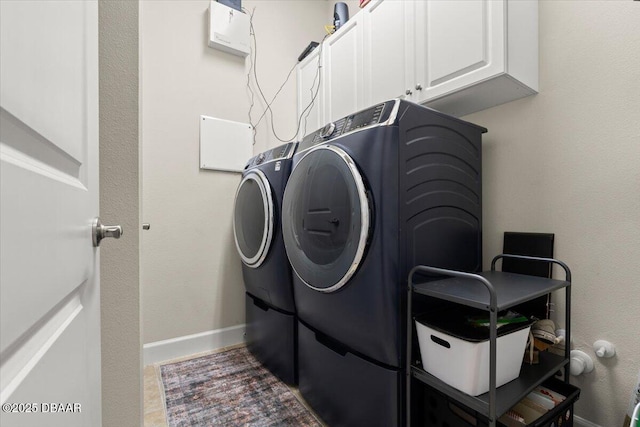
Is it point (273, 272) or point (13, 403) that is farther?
point (273, 272)

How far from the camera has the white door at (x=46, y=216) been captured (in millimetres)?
292

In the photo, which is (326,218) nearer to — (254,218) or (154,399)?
(254,218)

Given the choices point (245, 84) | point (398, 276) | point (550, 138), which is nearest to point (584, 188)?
point (550, 138)

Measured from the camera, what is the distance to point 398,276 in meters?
1.04

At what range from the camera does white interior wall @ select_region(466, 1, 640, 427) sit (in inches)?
43.1

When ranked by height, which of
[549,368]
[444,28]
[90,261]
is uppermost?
[444,28]

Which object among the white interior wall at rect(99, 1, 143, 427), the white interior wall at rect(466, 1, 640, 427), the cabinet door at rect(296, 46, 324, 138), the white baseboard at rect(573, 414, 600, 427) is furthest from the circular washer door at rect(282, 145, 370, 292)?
the white baseboard at rect(573, 414, 600, 427)

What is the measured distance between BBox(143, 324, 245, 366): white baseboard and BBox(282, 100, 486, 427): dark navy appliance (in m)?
0.99

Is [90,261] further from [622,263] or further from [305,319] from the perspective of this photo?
[622,263]

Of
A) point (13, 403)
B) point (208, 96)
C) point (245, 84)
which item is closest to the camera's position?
point (13, 403)

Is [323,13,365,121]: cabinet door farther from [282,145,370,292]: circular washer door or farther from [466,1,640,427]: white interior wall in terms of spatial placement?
[466,1,640,427]: white interior wall

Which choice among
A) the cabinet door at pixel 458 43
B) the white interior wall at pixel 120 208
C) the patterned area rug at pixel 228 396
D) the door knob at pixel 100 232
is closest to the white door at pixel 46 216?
the door knob at pixel 100 232

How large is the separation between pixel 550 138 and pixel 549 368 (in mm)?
965

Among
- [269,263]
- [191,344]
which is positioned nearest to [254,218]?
[269,263]
